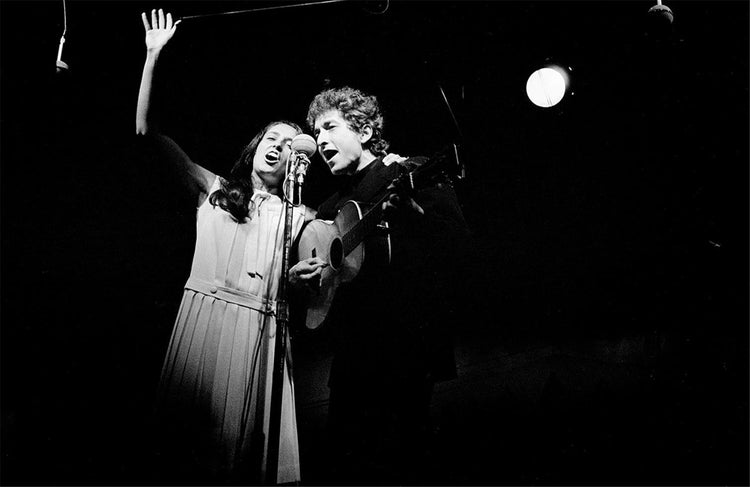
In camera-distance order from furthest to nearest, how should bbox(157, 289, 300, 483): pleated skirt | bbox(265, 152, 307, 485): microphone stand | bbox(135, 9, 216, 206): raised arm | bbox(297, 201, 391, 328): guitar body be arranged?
bbox(135, 9, 216, 206): raised arm → bbox(297, 201, 391, 328): guitar body → bbox(157, 289, 300, 483): pleated skirt → bbox(265, 152, 307, 485): microphone stand

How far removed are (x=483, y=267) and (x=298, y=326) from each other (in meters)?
0.87

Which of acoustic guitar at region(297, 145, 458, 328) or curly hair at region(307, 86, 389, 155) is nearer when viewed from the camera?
acoustic guitar at region(297, 145, 458, 328)

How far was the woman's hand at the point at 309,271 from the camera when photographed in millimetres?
2207

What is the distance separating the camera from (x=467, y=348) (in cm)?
234

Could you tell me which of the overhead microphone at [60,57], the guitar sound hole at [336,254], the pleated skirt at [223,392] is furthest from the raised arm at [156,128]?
the guitar sound hole at [336,254]

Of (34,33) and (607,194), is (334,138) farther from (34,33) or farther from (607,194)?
(34,33)

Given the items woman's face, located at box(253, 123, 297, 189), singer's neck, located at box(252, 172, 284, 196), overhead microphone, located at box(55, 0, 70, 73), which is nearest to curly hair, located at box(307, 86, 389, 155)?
woman's face, located at box(253, 123, 297, 189)

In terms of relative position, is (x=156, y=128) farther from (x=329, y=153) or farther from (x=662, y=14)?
(x=662, y=14)

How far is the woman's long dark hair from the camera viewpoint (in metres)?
2.40

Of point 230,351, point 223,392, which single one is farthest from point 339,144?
point 223,392

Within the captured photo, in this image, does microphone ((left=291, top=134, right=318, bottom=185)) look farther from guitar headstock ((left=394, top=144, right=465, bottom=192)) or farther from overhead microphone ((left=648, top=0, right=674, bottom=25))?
overhead microphone ((left=648, top=0, right=674, bottom=25))

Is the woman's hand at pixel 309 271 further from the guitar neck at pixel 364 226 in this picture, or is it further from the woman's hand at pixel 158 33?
the woman's hand at pixel 158 33

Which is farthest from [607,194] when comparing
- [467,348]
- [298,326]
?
[298,326]

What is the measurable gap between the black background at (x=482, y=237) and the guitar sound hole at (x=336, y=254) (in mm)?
353
